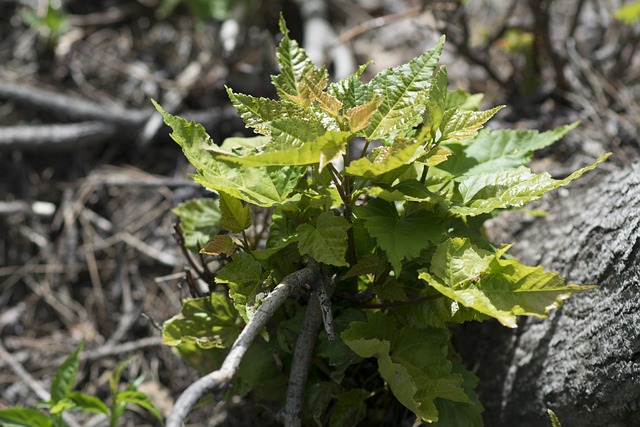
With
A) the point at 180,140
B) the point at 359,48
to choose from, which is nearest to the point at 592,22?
the point at 359,48

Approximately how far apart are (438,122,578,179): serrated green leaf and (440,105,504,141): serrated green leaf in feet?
0.77

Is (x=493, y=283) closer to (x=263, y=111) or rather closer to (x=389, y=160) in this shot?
(x=389, y=160)

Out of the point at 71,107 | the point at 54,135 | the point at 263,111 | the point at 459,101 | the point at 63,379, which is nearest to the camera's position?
the point at 263,111

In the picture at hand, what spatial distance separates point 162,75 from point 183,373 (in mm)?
1731

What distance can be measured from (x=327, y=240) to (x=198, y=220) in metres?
0.59

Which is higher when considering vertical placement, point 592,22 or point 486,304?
point 486,304

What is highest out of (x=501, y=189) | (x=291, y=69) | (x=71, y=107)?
(x=291, y=69)

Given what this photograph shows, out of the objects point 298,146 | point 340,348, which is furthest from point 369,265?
point 298,146

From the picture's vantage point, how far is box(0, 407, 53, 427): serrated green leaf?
1749 millimetres

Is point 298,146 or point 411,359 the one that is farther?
point 411,359

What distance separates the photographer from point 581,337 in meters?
1.47

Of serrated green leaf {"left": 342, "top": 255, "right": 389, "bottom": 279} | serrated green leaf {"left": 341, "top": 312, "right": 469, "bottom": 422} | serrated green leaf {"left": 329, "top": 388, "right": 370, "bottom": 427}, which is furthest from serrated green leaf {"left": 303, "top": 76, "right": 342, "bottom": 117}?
serrated green leaf {"left": 329, "top": 388, "right": 370, "bottom": 427}

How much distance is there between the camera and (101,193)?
115 inches

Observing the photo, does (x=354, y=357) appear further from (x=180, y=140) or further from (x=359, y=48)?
(x=359, y=48)
